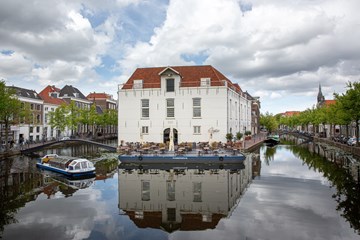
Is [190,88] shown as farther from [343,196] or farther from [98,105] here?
[98,105]

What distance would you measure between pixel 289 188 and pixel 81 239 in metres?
14.6

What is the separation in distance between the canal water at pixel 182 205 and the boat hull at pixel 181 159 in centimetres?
321

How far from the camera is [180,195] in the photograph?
18.3 m

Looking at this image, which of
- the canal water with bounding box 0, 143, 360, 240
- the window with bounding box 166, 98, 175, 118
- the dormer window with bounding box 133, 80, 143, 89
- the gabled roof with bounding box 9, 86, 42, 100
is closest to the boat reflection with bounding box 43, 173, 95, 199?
the canal water with bounding box 0, 143, 360, 240

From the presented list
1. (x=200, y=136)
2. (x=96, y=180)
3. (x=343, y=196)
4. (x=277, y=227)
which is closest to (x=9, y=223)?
(x=96, y=180)

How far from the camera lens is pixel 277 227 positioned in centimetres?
1272

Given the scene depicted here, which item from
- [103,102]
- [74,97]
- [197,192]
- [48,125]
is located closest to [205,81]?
[197,192]

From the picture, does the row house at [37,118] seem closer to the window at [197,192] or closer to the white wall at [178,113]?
the white wall at [178,113]

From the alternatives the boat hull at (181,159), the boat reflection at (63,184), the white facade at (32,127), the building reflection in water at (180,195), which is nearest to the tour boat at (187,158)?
the boat hull at (181,159)

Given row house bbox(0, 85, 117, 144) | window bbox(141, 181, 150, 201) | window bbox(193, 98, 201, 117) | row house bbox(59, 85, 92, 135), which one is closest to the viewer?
window bbox(141, 181, 150, 201)

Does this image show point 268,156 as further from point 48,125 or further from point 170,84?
point 48,125

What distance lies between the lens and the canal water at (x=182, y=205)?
1241 cm

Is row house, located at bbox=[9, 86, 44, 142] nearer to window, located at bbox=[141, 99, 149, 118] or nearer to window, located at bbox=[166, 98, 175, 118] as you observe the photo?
window, located at bbox=[141, 99, 149, 118]

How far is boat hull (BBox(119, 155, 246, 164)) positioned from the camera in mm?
29844
